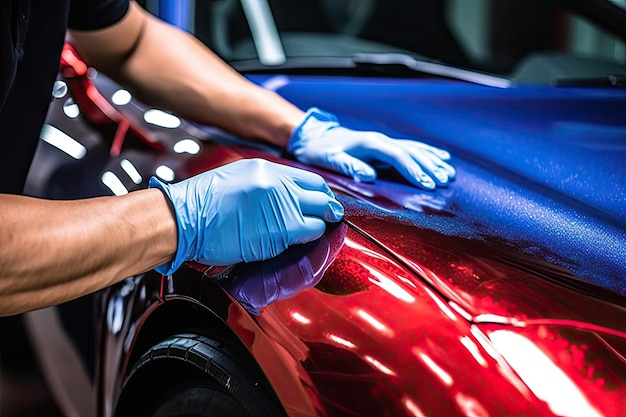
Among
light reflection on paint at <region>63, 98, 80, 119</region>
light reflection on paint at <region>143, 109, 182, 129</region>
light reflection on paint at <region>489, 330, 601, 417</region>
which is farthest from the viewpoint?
light reflection on paint at <region>63, 98, 80, 119</region>

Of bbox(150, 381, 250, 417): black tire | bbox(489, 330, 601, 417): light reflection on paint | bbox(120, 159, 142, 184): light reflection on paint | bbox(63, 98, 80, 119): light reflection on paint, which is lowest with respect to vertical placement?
bbox(150, 381, 250, 417): black tire

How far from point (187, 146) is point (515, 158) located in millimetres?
573

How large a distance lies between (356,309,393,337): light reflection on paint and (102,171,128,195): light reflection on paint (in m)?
0.57

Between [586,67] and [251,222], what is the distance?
4.21ft

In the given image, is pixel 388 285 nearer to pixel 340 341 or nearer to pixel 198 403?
pixel 340 341

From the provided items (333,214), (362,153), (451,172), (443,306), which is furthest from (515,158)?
(443,306)

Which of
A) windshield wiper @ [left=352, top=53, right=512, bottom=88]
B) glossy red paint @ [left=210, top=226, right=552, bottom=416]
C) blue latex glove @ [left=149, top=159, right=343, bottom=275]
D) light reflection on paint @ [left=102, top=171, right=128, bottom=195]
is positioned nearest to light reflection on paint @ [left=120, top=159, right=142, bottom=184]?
light reflection on paint @ [left=102, top=171, right=128, bottom=195]

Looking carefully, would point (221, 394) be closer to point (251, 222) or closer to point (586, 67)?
point (251, 222)

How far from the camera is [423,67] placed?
7.03 feet

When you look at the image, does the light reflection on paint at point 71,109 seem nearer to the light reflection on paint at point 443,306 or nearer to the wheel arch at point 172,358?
the wheel arch at point 172,358

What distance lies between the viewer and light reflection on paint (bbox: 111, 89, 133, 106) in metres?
1.68

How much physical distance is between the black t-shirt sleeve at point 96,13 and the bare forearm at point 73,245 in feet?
2.39

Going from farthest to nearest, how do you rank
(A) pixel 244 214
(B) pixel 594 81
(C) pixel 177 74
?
(B) pixel 594 81, (C) pixel 177 74, (A) pixel 244 214

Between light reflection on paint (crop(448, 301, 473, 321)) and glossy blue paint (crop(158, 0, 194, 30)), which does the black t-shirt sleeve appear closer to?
glossy blue paint (crop(158, 0, 194, 30))
